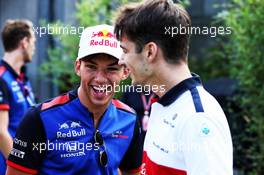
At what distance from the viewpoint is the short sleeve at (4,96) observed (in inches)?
211

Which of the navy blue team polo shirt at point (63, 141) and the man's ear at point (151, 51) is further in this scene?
the navy blue team polo shirt at point (63, 141)

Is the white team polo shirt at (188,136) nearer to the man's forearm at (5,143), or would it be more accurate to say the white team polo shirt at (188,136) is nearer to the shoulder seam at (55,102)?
the shoulder seam at (55,102)

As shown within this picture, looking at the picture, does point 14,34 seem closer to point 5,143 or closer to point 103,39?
point 5,143

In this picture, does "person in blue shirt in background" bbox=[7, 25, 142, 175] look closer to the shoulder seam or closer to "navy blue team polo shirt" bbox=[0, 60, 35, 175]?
the shoulder seam

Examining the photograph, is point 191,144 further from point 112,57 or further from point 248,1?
point 248,1

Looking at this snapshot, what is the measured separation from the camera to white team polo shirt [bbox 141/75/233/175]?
93.7 inches

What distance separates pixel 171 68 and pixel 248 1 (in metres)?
4.24

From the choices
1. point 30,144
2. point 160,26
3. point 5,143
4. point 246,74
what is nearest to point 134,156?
point 30,144

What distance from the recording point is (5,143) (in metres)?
5.16

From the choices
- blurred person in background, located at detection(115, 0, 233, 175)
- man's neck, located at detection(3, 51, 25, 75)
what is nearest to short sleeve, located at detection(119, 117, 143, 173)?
blurred person in background, located at detection(115, 0, 233, 175)

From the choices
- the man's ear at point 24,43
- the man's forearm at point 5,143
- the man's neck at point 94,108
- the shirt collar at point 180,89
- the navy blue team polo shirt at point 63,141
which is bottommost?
the man's forearm at point 5,143

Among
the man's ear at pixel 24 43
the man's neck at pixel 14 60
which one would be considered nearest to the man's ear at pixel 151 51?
the man's neck at pixel 14 60

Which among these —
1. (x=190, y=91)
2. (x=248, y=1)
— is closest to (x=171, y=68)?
(x=190, y=91)

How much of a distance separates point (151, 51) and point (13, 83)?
10.4 feet
